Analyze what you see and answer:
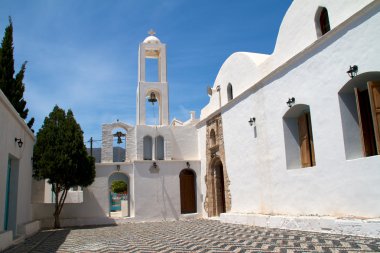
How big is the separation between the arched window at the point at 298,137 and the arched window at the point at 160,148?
8001 millimetres

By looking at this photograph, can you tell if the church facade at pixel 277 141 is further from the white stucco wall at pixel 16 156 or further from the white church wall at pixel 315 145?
the white stucco wall at pixel 16 156

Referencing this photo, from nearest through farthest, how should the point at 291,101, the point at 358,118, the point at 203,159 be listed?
1. the point at 358,118
2. the point at 291,101
3. the point at 203,159

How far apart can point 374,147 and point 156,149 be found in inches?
423

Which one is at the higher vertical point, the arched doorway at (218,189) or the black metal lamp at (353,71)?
the black metal lamp at (353,71)

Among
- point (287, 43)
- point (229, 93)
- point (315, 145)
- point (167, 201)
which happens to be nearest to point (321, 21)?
point (287, 43)

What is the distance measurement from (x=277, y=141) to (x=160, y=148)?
7.72m

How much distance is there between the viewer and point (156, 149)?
16.7m

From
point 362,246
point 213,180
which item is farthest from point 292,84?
Answer: point 213,180

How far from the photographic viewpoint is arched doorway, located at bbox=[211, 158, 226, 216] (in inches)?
584

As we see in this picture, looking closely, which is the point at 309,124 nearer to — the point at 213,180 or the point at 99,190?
the point at 213,180

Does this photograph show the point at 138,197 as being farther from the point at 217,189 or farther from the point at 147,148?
the point at 217,189

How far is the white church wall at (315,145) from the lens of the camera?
287 inches

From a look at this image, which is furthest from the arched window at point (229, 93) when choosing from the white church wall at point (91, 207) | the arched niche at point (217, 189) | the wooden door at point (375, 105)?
the wooden door at point (375, 105)

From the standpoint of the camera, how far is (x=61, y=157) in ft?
43.7
